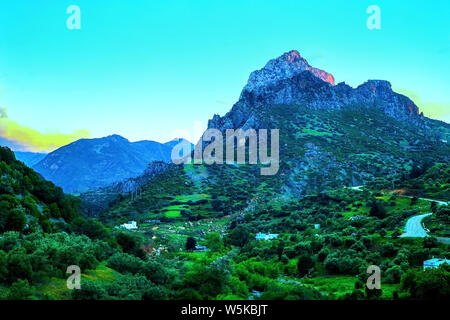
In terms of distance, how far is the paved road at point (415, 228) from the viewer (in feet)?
203

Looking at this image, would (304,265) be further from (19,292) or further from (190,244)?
(19,292)

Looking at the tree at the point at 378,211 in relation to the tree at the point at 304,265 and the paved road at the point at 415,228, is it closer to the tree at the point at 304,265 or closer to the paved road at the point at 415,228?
the paved road at the point at 415,228

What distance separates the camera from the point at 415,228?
219ft

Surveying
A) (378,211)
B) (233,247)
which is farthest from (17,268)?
(378,211)

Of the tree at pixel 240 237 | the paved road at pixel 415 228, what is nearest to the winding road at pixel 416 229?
the paved road at pixel 415 228

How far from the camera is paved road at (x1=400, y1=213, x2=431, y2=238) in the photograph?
61.8 meters

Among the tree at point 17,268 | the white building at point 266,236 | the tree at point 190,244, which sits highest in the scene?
the tree at point 17,268

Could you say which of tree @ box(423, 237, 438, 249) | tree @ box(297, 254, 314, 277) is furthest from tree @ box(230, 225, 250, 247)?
tree @ box(423, 237, 438, 249)

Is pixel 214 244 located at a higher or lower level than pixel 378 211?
lower

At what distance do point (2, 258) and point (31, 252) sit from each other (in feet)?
18.8

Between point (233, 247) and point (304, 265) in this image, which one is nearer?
point (304, 265)

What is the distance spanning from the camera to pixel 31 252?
32469 mm

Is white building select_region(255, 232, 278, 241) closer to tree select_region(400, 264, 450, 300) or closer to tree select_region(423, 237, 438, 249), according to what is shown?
tree select_region(423, 237, 438, 249)

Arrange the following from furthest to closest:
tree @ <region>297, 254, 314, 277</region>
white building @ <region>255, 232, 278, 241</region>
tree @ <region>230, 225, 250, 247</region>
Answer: tree @ <region>230, 225, 250, 247</region>
white building @ <region>255, 232, 278, 241</region>
tree @ <region>297, 254, 314, 277</region>
